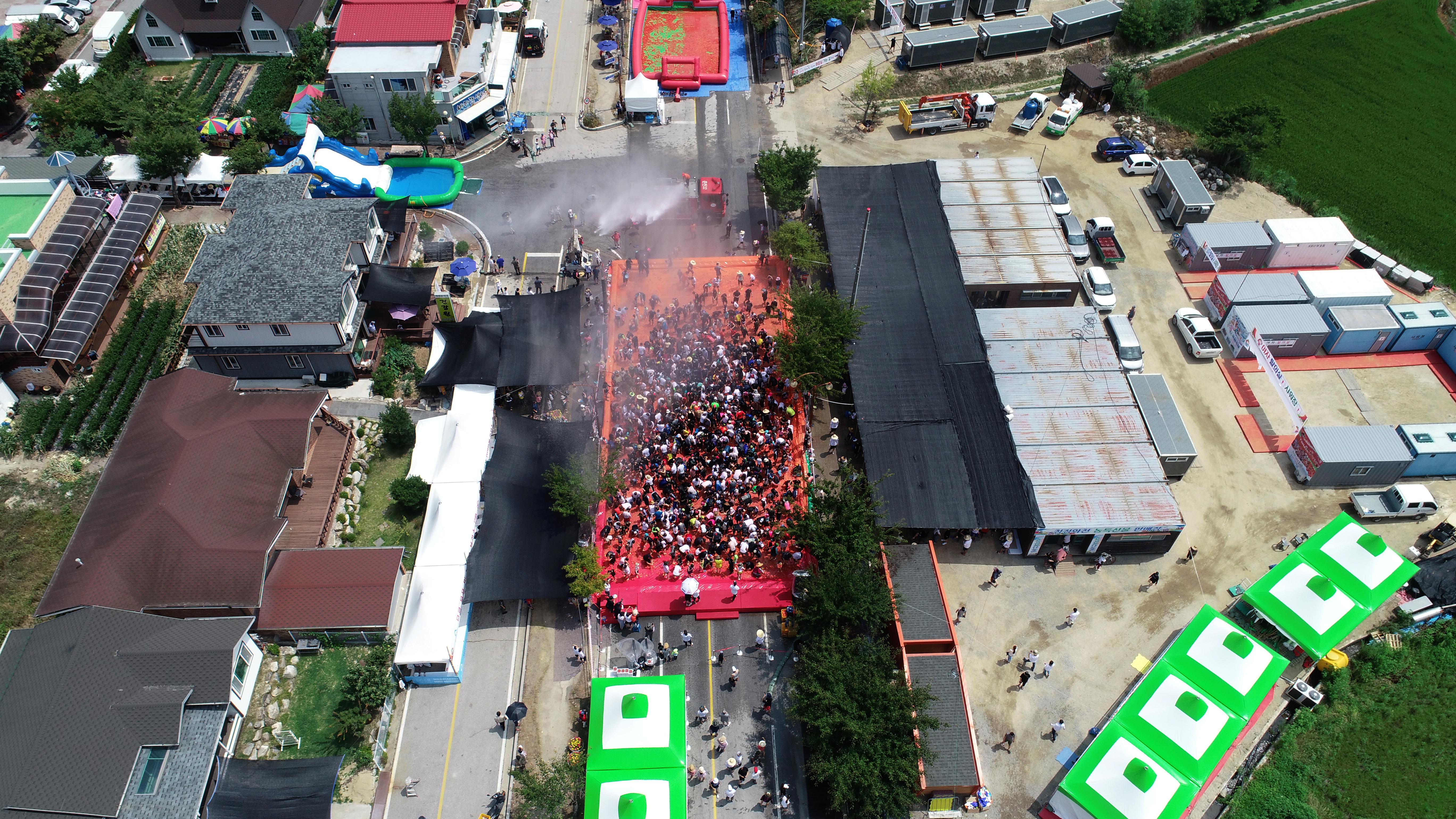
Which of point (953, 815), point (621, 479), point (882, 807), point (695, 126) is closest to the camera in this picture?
point (882, 807)

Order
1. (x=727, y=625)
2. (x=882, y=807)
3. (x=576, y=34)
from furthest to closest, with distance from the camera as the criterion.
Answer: (x=576, y=34) → (x=727, y=625) → (x=882, y=807)

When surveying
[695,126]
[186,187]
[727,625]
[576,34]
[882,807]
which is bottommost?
[882,807]

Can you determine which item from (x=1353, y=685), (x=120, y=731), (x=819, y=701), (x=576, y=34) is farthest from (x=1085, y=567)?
(x=576, y=34)

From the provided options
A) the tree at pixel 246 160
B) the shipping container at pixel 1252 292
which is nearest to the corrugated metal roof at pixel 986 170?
the shipping container at pixel 1252 292

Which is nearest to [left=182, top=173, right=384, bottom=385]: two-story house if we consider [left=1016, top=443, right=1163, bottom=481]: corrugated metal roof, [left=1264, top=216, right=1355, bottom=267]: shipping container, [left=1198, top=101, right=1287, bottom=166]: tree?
[left=1016, top=443, right=1163, bottom=481]: corrugated metal roof

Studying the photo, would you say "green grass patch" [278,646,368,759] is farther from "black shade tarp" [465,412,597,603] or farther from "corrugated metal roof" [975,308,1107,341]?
"corrugated metal roof" [975,308,1107,341]

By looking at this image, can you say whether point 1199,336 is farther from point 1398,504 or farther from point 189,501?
point 189,501

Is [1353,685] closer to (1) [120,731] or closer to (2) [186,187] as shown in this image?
(1) [120,731]

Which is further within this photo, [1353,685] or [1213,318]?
[1213,318]
